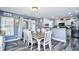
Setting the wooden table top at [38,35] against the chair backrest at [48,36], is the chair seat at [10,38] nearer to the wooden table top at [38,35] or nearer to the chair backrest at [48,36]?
the wooden table top at [38,35]

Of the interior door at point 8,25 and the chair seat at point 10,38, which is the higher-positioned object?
the interior door at point 8,25

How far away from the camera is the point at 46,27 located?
8.25ft

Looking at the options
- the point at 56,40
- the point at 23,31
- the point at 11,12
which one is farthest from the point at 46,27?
the point at 11,12

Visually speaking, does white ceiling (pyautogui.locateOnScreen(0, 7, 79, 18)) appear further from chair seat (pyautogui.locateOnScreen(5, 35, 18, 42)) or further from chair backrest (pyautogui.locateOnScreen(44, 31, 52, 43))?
chair seat (pyautogui.locateOnScreen(5, 35, 18, 42))

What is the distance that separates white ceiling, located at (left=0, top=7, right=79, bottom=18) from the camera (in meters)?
2.39

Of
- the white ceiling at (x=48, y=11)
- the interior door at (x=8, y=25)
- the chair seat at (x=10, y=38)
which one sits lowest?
the chair seat at (x=10, y=38)

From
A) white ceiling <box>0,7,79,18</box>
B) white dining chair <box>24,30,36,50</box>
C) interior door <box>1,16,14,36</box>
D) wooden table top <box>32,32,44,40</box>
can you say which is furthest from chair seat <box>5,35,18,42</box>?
white ceiling <box>0,7,79,18</box>

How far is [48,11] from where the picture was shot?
2.45 meters

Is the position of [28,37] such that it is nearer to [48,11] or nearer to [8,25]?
[8,25]

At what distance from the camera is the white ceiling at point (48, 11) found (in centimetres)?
239

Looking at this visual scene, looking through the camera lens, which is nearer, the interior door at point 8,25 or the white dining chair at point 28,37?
the interior door at point 8,25

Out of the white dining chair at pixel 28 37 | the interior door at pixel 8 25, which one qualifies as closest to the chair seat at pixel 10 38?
the interior door at pixel 8 25

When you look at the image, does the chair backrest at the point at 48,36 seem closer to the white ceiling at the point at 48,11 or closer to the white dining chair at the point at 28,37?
the white dining chair at the point at 28,37
